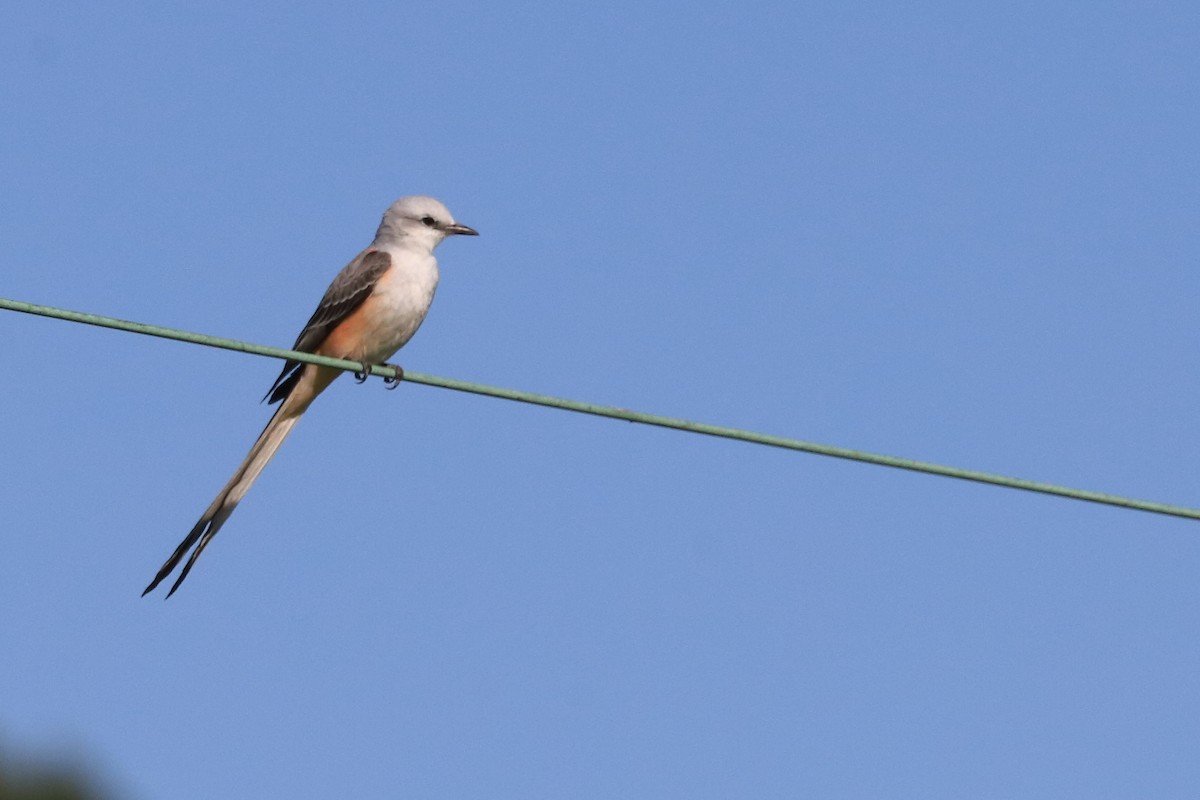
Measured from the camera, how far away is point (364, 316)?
8.50 m

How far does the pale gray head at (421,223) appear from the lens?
8977 mm

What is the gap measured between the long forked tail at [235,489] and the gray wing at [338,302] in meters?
0.14

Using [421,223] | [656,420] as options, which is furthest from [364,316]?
[656,420]

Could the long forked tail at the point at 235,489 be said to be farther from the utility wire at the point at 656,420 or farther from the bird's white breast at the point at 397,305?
the utility wire at the point at 656,420

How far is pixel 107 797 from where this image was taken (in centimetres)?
2208

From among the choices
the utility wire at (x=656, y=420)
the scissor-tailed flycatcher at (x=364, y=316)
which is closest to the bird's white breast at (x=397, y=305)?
the scissor-tailed flycatcher at (x=364, y=316)

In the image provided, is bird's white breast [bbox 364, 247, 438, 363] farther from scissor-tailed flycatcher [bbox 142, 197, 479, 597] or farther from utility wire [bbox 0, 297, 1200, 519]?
utility wire [bbox 0, 297, 1200, 519]

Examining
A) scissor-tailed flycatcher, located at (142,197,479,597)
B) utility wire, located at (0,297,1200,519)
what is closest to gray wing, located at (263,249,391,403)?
scissor-tailed flycatcher, located at (142,197,479,597)

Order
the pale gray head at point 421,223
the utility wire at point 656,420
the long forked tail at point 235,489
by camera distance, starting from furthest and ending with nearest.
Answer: the pale gray head at point 421,223 → the long forked tail at point 235,489 → the utility wire at point 656,420

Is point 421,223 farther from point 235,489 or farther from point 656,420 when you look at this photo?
point 656,420

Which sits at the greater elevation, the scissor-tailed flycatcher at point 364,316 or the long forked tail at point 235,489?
the scissor-tailed flycatcher at point 364,316

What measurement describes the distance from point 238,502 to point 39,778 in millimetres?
14370

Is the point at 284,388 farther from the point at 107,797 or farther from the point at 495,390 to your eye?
the point at 107,797

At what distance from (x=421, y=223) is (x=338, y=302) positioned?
2.16ft
